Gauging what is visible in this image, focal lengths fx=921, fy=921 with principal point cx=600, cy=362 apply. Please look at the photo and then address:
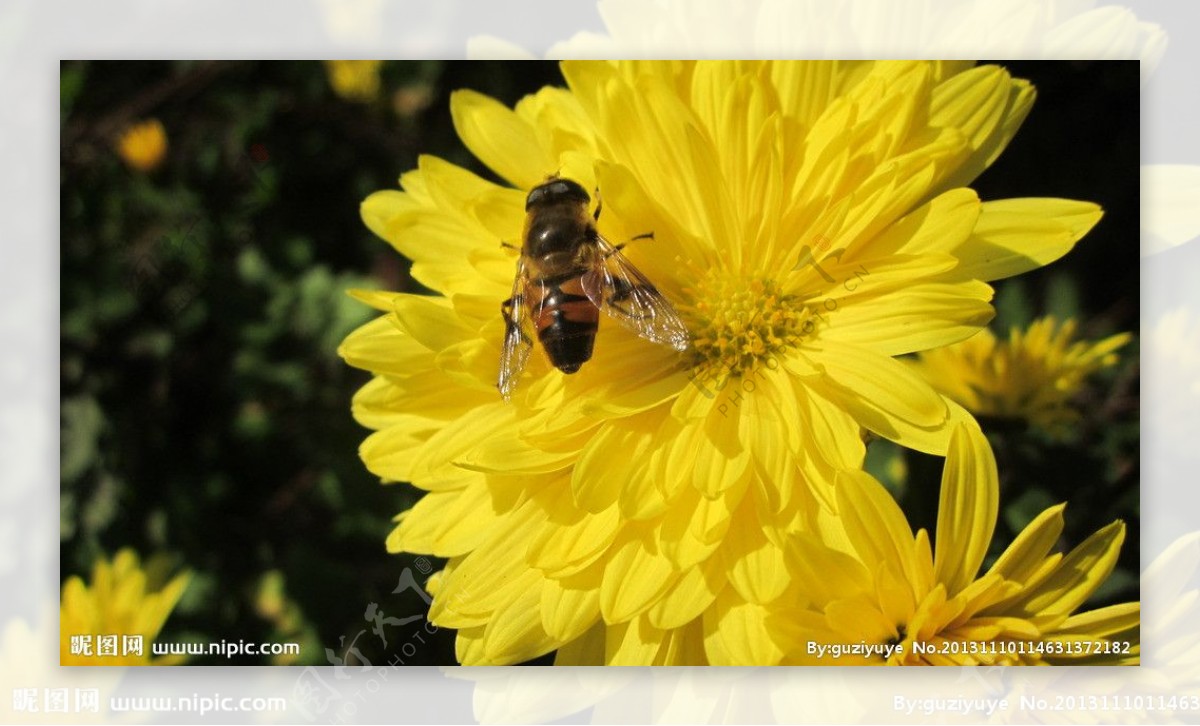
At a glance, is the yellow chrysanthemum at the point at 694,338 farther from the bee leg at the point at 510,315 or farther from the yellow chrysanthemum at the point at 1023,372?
the yellow chrysanthemum at the point at 1023,372

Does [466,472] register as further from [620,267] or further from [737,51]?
[737,51]

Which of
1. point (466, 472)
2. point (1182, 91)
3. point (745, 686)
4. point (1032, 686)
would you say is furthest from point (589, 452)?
point (1182, 91)

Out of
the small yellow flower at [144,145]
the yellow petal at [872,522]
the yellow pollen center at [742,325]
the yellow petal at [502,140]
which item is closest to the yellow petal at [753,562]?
the yellow petal at [872,522]

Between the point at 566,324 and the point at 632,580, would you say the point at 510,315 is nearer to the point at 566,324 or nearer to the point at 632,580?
the point at 566,324

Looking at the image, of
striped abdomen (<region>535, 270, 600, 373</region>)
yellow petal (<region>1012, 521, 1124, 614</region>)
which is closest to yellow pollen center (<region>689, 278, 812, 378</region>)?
striped abdomen (<region>535, 270, 600, 373</region>)

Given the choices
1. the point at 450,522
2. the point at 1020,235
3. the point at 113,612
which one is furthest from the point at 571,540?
the point at 113,612
